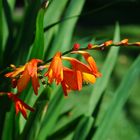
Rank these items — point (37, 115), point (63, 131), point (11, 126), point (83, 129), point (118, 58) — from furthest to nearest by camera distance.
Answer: point (118, 58)
point (63, 131)
point (83, 129)
point (11, 126)
point (37, 115)

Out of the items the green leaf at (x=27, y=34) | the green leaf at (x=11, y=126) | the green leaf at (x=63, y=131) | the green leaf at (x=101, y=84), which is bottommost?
the green leaf at (x=63, y=131)

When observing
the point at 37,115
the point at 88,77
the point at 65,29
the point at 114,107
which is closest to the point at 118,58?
the point at 65,29

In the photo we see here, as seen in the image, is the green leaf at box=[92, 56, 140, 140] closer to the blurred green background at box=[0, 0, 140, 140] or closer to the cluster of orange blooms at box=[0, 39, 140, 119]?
the blurred green background at box=[0, 0, 140, 140]

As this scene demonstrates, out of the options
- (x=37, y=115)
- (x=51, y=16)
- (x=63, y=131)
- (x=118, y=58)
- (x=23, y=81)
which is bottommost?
(x=63, y=131)

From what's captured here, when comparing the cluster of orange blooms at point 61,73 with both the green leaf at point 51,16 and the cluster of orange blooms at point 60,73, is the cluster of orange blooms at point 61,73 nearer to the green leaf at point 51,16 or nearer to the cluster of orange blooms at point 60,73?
the cluster of orange blooms at point 60,73

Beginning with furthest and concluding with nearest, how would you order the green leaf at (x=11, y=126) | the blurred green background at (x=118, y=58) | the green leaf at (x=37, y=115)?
the blurred green background at (x=118, y=58) < the green leaf at (x=11, y=126) < the green leaf at (x=37, y=115)

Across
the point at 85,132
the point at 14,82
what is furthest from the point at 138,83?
the point at 14,82

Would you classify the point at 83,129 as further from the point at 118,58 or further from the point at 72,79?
the point at 118,58

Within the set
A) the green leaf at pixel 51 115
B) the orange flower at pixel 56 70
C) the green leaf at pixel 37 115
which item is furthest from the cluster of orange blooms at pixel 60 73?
the green leaf at pixel 51 115

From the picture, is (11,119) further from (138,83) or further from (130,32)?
(130,32)

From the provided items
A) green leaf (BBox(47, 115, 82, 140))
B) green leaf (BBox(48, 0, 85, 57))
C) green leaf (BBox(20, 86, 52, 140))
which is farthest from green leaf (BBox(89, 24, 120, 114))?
green leaf (BBox(20, 86, 52, 140))

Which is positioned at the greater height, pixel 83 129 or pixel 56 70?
pixel 56 70
